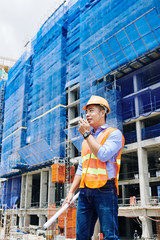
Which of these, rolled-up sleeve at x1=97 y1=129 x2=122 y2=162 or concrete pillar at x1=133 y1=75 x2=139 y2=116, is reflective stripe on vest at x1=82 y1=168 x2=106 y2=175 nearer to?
rolled-up sleeve at x1=97 y1=129 x2=122 y2=162

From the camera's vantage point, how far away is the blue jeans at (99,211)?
2.56 metres

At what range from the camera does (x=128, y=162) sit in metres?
27.8

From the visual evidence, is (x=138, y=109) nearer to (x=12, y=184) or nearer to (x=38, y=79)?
(x=38, y=79)

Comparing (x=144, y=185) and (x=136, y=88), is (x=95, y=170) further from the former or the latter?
(x=136, y=88)

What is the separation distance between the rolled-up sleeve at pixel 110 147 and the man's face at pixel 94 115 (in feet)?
0.85

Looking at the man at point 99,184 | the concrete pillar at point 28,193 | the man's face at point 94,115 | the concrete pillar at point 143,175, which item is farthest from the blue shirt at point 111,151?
the concrete pillar at point 28,193

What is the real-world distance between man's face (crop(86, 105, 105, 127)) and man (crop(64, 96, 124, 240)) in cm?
3

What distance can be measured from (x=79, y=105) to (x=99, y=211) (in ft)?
72.2

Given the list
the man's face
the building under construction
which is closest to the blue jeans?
the man's face

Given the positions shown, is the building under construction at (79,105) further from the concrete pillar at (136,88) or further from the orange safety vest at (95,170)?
the orange safety vest at (95,170)

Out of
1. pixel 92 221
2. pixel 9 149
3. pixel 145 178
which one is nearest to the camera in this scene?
pixel 92 221

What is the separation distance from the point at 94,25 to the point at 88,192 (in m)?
22.9

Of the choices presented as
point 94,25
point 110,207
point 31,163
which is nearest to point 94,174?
point 110,207

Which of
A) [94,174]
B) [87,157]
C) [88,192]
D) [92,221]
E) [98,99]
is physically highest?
[98,99]
